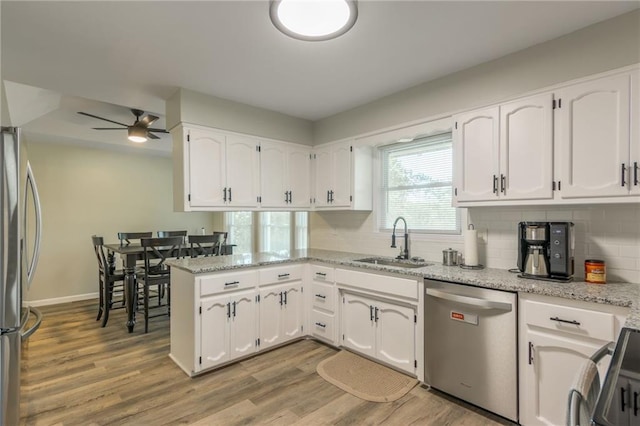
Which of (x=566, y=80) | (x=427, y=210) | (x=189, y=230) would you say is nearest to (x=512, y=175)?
(x=566, y=80)

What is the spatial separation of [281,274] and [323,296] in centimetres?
50

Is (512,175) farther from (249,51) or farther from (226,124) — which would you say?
(226,124)

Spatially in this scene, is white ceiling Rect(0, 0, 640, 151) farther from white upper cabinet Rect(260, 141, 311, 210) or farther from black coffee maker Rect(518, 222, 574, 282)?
black coffee maker Rect(518, 222, 574, 282)

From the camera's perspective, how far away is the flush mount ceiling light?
1.70 m

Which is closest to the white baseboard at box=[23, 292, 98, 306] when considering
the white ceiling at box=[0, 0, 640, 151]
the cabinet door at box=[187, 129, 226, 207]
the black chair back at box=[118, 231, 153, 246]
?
the black chair back at box=[118, 231, 153, 246]

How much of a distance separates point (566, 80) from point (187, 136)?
121 inches

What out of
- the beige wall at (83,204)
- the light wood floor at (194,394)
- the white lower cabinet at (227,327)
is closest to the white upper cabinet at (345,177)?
the white lower cabinet at (227,327)

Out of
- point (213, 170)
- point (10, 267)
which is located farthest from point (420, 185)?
point (10, 267)

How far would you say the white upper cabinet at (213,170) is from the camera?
309 cm

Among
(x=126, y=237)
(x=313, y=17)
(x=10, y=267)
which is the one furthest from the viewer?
(x=126, y=237)

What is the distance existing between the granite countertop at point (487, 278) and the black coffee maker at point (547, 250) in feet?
0.29

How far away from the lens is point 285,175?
3.87 m

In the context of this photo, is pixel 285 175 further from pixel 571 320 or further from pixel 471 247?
pixel 571 320

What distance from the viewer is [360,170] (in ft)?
11.9
